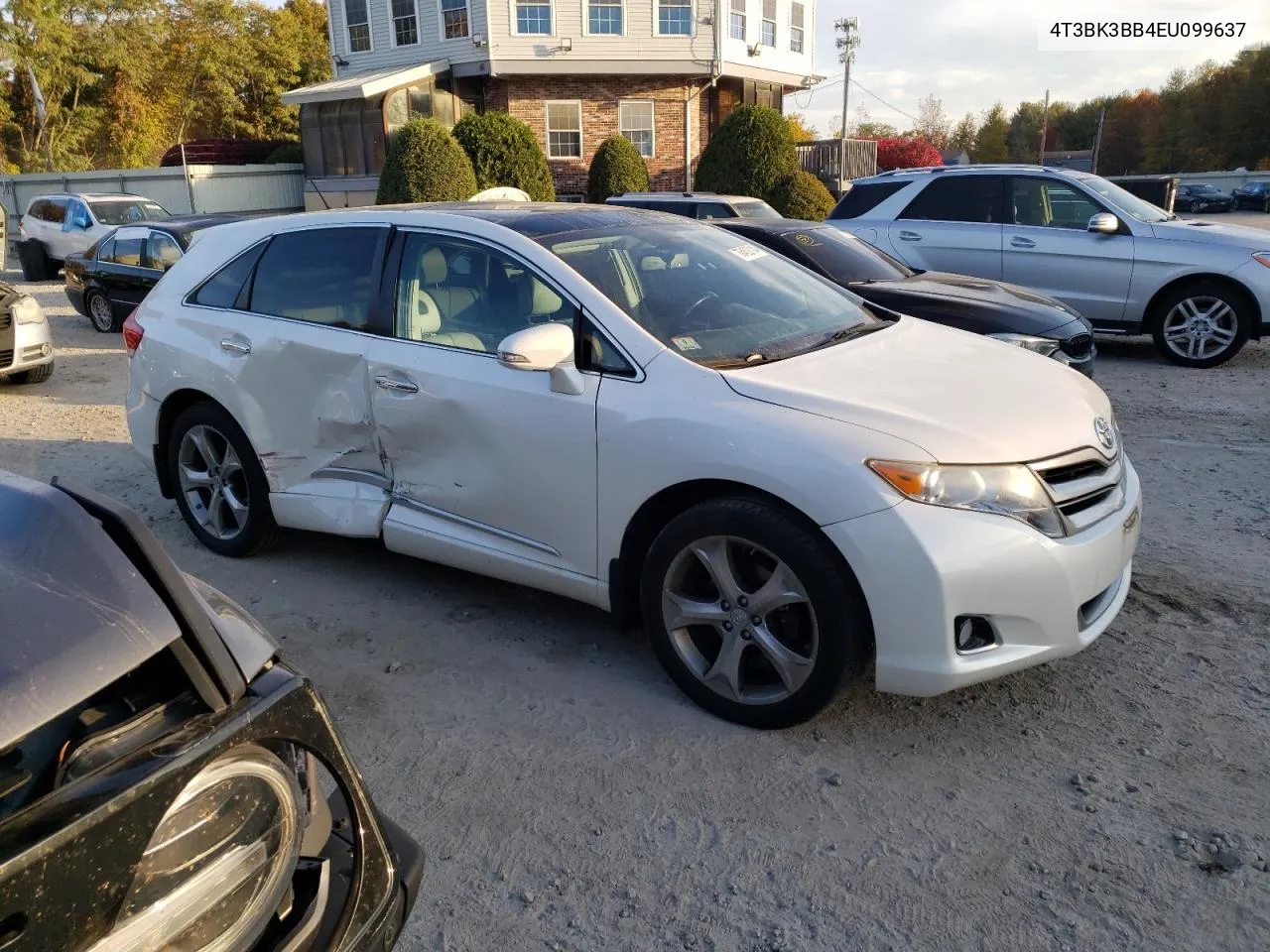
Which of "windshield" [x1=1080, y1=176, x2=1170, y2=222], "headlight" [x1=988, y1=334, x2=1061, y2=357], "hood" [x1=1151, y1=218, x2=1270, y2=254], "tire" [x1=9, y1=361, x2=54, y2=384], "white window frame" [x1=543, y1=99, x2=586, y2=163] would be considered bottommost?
"tire" [x1=9, y1=361, x2=54, y2=384]

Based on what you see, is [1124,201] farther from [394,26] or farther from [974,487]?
[394,26]

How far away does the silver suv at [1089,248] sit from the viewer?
8.90m

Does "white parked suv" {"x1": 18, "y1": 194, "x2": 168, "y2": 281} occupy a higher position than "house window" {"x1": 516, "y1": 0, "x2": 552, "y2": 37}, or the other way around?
"house window" {"x1": 516, "y1": 0, "x2": 552, "y2": 37}

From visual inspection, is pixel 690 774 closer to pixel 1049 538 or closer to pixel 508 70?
pixel 1049 538

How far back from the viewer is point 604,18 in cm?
2666

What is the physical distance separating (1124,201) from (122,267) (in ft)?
37.0

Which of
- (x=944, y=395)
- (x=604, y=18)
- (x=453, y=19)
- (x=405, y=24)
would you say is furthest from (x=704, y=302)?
(x=405, y=24)

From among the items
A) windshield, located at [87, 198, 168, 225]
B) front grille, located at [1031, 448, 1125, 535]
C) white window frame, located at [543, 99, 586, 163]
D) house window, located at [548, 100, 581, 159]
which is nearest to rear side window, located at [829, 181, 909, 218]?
front grille, located at [1031, 448, 1125, 535]

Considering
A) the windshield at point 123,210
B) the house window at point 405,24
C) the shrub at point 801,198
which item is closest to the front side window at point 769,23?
the shrub at point 801,198

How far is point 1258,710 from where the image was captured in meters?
3.33

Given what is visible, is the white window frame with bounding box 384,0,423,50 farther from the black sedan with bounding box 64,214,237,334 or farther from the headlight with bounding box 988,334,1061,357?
the headlight with bounding box 988,334,1061,357

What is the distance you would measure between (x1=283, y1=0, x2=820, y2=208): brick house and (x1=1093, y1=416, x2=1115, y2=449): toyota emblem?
2534cm

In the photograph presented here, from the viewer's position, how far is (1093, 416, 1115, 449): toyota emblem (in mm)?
3361

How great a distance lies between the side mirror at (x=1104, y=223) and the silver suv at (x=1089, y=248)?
11 millimetres
